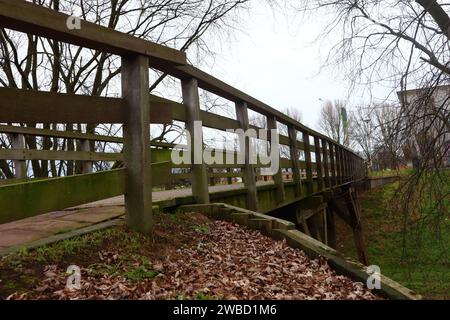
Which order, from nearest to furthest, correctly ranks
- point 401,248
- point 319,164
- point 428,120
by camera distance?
1. point 428,120
2. point 401,248
3. point 319,164

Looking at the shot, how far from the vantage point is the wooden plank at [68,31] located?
259 cm

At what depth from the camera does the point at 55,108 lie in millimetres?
2873

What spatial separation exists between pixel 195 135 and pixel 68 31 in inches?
77.2

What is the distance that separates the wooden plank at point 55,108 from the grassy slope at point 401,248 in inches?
151

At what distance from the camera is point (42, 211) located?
2.77 m

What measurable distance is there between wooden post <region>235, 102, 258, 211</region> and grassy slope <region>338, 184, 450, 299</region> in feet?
5.76

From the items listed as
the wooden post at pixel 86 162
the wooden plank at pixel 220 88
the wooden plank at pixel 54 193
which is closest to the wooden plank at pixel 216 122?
the wooden plank at pixel 220 88

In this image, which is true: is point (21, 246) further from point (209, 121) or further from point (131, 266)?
point (209, 121)

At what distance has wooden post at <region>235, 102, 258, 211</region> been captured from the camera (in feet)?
19.6

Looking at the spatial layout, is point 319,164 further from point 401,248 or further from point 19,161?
point 19,161

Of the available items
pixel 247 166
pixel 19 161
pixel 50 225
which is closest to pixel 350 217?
pixel 247 166

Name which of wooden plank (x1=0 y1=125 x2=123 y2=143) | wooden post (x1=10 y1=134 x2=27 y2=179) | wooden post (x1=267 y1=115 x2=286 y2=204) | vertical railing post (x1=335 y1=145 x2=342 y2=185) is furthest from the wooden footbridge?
vertical railing post (x1=335 y1=145 x2=342 y2=185)

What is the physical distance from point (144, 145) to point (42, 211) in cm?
96
